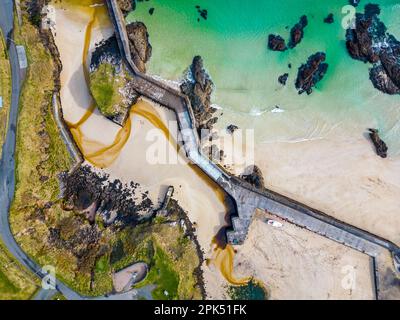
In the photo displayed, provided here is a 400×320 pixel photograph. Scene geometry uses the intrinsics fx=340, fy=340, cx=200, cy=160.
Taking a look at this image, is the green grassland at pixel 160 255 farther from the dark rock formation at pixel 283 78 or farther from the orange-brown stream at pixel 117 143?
the dark rock formation at pixel 283 78

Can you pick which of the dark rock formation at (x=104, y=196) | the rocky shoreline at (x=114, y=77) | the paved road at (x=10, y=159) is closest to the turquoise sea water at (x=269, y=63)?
the rocky shoreline at (x=114, y=77)

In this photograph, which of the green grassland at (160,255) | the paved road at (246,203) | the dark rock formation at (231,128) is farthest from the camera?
the dark rock formation at (231,128)

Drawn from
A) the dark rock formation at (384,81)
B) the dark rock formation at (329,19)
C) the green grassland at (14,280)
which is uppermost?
the dark rock formation at (329,19)

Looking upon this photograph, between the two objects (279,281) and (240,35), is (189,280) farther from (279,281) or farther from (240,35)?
(240,35)

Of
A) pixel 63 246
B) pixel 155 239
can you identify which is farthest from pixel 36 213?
pixel 155 239

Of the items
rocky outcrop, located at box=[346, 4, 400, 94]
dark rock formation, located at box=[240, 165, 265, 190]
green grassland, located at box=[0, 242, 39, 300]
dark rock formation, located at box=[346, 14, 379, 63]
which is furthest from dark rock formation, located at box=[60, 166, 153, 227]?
rocky outcrop, located at box=[346, 4, 400, 94]

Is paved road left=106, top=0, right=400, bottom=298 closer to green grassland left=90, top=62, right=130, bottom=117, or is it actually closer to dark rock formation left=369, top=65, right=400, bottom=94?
green grassland left=90, top=62, right=130, bottom=117
